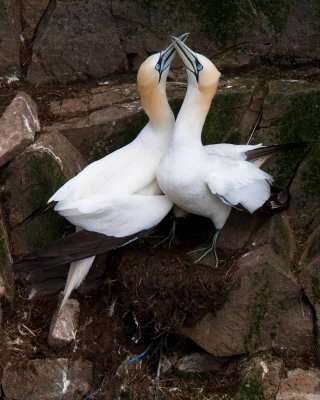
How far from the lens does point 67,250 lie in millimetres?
5699

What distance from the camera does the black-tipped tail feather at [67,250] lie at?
5.70m

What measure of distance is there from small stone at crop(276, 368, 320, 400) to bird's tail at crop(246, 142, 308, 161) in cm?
150

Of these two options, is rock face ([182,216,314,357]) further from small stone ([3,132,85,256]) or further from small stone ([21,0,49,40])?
small stone ([21,0,49,40])

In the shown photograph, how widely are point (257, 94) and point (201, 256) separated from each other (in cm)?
136

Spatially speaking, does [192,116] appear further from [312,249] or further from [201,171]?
[312,249]

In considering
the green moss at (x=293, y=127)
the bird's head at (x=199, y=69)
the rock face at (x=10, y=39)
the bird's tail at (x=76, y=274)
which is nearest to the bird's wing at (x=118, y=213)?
the bird's tail at (x=76, y=274)

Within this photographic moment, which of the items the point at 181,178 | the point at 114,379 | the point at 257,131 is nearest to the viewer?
the point at 181,178

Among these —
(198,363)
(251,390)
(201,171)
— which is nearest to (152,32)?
(201,171)

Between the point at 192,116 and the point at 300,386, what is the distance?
76.1 inches

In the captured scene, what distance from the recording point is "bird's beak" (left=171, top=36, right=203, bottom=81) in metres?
5.77

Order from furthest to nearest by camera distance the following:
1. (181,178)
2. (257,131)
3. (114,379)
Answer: (257,131), (114,379), (181,178)

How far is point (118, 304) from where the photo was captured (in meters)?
6.23

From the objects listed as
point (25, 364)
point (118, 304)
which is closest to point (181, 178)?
point (118, 304)

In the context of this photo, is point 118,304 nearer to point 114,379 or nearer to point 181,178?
point 114,379
